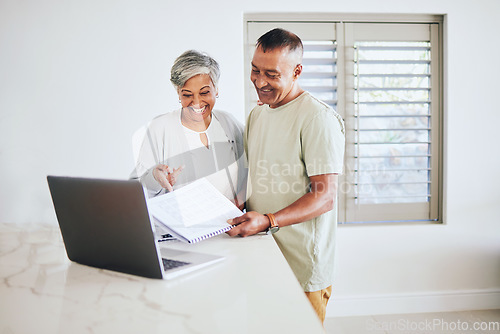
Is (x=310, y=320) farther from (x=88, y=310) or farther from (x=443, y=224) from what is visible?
(x=443, y=224)

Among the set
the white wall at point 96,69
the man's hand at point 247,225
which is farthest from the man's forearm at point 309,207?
the white wall at point 96,69

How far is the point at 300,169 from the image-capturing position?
1540 millimetres

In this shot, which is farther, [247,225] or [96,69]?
[96,69]

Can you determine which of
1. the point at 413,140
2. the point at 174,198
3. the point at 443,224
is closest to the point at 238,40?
the point at 413,140

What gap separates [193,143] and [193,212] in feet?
3.08

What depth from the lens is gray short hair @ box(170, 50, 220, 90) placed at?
235cm

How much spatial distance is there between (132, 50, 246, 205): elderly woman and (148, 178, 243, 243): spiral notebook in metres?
0.52

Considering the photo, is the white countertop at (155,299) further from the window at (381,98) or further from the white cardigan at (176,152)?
the window at (381,98)

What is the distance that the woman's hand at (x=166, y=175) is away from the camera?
1965mm

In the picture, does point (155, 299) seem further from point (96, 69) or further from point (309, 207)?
point (96, 69)

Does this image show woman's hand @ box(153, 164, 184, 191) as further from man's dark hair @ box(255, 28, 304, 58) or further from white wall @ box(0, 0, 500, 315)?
man's dark hair @ box(255, 28, 304, 58)

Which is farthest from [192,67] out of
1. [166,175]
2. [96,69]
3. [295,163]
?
[295,163]

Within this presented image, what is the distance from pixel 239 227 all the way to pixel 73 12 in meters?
1.86

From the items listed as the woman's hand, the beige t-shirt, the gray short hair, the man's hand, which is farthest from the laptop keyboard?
the gray short hair
